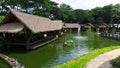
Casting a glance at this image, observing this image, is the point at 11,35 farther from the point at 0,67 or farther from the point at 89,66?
the point at 89,66

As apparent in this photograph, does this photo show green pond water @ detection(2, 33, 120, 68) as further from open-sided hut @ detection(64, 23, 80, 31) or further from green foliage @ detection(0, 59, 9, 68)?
open-sided hut @ detection(64, 23, 80, 31)

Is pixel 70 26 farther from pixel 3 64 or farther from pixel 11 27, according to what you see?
pixel 3 64

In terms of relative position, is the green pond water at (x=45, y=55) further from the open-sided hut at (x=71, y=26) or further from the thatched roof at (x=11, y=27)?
the open-sided hut at (x=71, y=26)

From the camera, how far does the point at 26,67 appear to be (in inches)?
670

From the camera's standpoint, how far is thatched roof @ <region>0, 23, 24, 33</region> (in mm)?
24983

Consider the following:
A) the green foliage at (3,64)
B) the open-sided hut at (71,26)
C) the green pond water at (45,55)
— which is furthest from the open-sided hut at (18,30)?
the open-sided hut at (71,26)

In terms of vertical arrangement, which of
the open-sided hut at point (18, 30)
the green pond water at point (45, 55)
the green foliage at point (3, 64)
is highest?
the open-sided hut at point (18, 30)

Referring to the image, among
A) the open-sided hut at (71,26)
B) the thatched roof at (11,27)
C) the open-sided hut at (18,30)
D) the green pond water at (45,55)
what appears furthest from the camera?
the open-sided hut at (71,26)

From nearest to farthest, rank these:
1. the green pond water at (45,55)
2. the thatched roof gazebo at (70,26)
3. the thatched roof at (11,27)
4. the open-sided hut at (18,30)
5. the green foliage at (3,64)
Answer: the green foliage at (3,64) → the green pond water at (45,55) → the thatched roof at (11,27) → the open-sided hut at (18,30) → the thatched roof gazebo at (70,26)

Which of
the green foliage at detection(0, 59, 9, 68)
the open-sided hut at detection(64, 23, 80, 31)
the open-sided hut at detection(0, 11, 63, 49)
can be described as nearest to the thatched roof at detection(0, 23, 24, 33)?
the open-sided hut at detection(0, 11, 63, 49)

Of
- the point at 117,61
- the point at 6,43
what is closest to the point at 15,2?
the point at 6,43

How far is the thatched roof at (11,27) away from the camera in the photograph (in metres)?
25.0

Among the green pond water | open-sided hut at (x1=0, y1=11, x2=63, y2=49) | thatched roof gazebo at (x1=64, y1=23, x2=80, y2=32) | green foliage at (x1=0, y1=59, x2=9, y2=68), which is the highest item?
open-sided hut at (x1=0, y1=11, x2=63, y2=49)

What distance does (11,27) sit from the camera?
2631 centimetres
